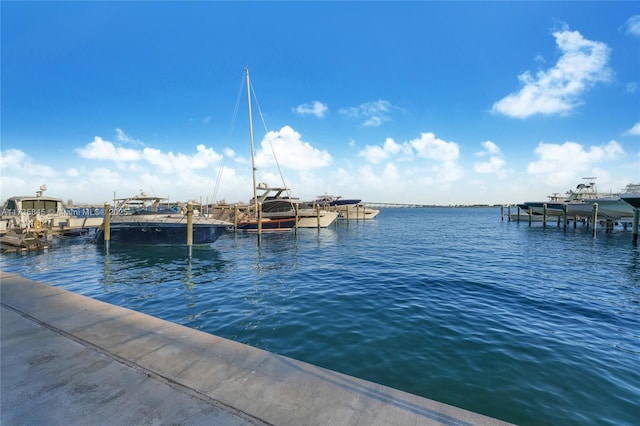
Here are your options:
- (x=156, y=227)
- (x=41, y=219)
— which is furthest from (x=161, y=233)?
(x=41, y=219)

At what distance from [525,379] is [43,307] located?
858 cm

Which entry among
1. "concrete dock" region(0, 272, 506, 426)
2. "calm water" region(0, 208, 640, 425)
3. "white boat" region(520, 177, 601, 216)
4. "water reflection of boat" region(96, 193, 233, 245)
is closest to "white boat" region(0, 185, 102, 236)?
"water reflection of boat" region(96, 193, 233, 245)

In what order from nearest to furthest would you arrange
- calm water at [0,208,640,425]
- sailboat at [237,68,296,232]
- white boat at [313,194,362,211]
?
1. calm water at [0,208,640,425]
2. sailboat at [237,68,296,232]
3. white boat at [313,194,362,211]

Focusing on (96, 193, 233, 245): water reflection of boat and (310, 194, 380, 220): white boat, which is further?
(310, 194, 380, 220): white boat

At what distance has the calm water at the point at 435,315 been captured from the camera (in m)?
4.51

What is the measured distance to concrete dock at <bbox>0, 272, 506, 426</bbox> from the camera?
276cm

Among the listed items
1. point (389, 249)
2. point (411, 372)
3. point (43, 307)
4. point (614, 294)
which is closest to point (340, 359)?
point (411, 372)

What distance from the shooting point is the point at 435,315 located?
Answer: 7.51 meters

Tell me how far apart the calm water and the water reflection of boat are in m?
3.03

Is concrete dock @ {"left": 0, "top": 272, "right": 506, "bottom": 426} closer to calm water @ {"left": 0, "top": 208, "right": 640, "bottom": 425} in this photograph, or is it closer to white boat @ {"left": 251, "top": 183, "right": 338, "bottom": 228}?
calm water @ {"left": 0, "top": 208, "right": 640, "bottom": 425}

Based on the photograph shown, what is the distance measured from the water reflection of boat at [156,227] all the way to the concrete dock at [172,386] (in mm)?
14835

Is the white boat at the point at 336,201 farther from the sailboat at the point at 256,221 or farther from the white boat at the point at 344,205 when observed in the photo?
the sailboat at the point at 256,221

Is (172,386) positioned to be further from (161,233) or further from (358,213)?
(358,213)

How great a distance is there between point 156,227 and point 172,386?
18.4 metres
